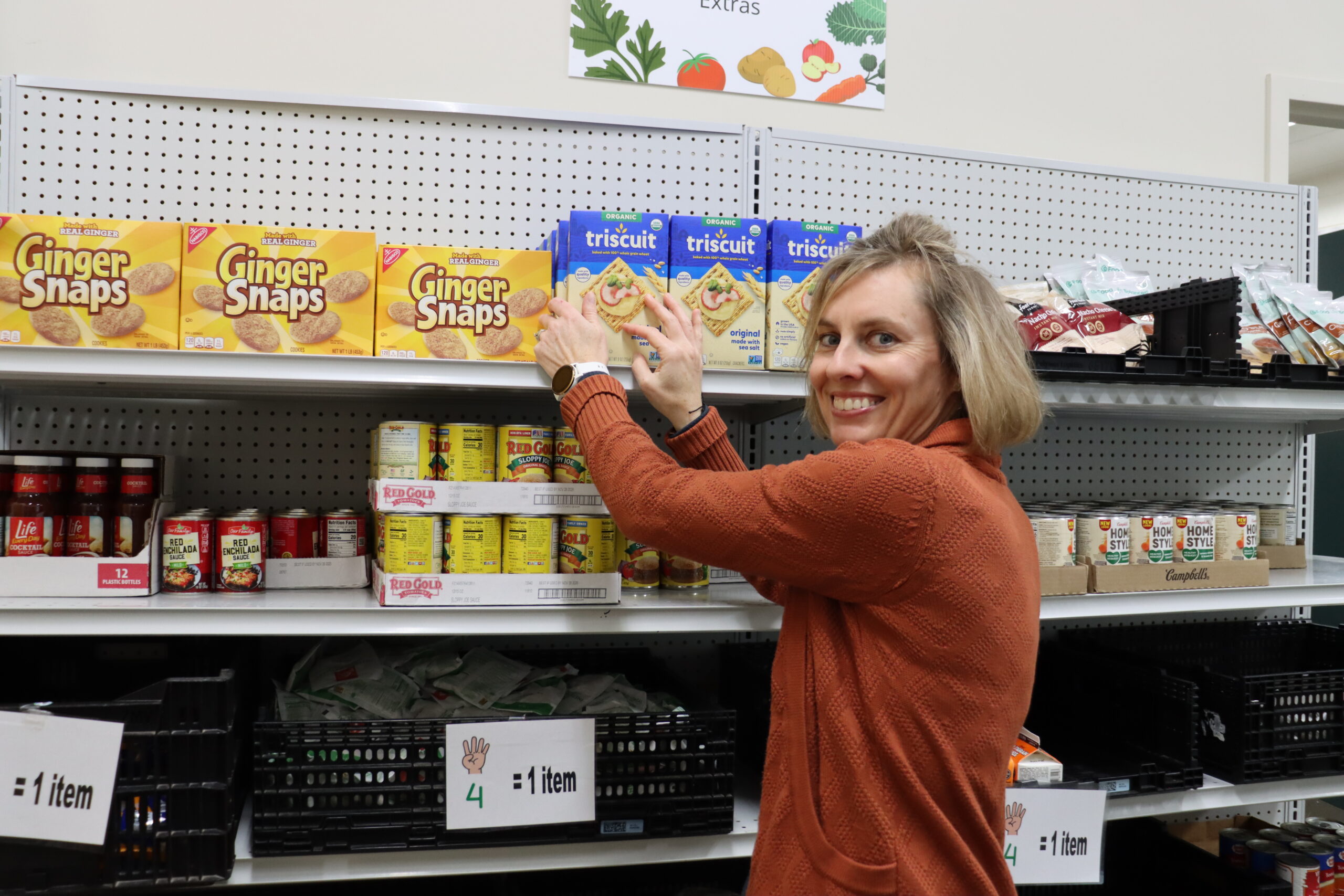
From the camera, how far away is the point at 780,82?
8.87 feet

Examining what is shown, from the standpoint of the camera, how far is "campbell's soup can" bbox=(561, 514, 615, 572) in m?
1.59

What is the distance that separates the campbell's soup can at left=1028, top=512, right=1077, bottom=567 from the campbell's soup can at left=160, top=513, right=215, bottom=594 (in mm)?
1673

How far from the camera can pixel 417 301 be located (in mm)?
1529

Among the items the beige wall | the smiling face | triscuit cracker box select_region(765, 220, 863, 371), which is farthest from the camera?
the beige wall

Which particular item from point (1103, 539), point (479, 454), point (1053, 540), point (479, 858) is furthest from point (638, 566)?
point (1103, 539)

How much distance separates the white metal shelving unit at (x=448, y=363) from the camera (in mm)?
1511

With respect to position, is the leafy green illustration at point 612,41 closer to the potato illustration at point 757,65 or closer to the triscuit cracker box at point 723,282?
the potato illustration at point 757,65

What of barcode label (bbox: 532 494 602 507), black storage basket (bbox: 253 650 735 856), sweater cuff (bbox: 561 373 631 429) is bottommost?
black storage basket (bbox: 253 650 735 856)

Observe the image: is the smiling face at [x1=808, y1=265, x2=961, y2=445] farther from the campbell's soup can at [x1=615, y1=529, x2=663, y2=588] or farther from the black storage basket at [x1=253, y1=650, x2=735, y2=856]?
the black storage basket at [x1=253, y1=650, x2=735, y2=856]

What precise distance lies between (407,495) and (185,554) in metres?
0.44

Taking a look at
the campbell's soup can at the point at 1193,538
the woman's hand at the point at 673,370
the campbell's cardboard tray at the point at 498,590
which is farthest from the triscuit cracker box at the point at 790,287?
the campbell's soup can at the point at 1193,538

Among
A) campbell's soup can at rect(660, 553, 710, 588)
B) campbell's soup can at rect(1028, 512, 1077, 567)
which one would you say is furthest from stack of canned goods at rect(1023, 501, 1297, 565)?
campbell's soup can at rect(660, 553, 710, 588)

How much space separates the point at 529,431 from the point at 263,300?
52cm

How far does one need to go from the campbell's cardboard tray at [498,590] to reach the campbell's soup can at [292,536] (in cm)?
18
